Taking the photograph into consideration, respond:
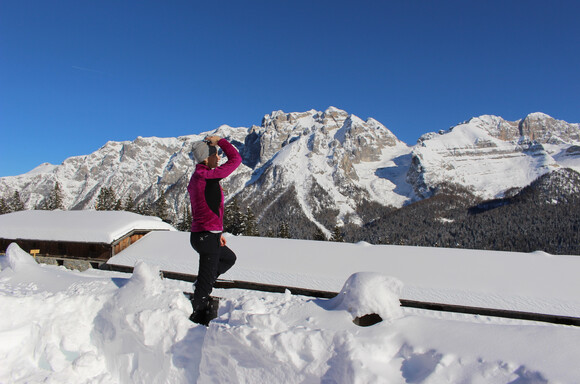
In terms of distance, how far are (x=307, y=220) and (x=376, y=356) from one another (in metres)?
180

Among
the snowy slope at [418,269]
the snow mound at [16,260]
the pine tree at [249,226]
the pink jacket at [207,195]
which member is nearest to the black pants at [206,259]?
the pink jacket at [207,195]

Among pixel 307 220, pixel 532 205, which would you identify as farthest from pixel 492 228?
pixel 307 220

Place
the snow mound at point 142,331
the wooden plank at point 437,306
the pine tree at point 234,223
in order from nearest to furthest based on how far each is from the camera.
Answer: the snow mound at point 142,331 < the wooden plank at point 437,306 < the pine tree at point 234,223

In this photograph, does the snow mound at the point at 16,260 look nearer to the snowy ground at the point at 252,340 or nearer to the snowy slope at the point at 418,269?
the snowy ground at the point at 252,340

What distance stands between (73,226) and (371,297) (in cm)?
1585

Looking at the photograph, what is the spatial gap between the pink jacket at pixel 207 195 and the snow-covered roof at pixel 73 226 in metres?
12.0

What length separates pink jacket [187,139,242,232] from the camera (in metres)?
4.32

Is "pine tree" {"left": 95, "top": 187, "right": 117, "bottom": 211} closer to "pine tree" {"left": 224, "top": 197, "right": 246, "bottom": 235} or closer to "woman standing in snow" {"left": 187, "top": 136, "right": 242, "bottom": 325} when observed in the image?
"pine tree" {"left": 224, "top": 197, "right": 246, "bottom": 235}

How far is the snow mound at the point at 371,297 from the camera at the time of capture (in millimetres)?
3283

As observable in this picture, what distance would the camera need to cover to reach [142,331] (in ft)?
11.7

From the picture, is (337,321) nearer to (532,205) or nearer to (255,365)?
(255,365)

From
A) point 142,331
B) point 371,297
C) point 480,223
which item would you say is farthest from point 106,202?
point 480,223

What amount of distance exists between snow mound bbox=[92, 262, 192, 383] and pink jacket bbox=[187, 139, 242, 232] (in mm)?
933

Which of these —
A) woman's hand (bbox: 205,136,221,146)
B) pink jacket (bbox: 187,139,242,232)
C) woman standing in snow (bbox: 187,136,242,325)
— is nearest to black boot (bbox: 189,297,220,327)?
woman standing in snow (bbox: 187,136,242,325)
